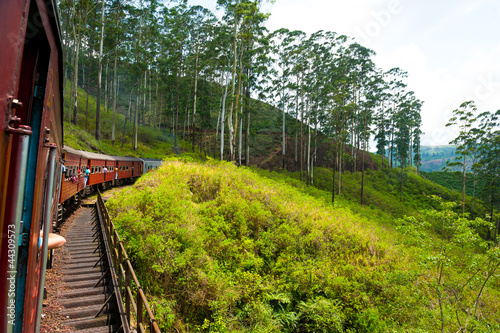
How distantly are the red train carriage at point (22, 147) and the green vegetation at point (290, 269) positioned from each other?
19.3 ft

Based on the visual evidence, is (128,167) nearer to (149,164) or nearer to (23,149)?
(149,164)

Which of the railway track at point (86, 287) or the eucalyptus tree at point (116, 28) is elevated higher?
the eucalyptus tree at point (116, 28)

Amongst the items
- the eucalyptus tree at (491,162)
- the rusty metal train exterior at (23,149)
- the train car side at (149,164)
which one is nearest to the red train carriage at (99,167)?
the train car side at (149,164)

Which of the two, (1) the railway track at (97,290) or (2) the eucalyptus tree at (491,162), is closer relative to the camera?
(1) the railway track at (97,290)

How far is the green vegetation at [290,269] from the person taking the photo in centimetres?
749

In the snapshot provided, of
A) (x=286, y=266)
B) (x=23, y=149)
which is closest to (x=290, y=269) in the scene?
(x=286, y=266)

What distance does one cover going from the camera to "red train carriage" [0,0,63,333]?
1208 mm

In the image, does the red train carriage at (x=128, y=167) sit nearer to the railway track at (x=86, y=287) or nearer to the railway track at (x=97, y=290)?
the railway track at (x=86, y=287)

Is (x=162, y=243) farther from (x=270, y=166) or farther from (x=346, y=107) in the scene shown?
(x=270, y=166)

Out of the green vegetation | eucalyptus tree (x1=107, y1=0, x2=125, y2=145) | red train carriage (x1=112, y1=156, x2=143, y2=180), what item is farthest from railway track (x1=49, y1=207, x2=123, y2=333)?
eucalyptus tree (x1=107, y1=0, x2=125, y2=145)

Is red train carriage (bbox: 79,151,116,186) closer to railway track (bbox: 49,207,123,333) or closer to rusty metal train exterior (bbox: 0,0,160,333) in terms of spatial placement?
railway track (bbox: 49,207,123,333)

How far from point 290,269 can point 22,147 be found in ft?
30.9

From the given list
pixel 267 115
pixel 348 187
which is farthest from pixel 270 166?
pixel 267 115

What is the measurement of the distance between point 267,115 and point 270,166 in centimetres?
1674
